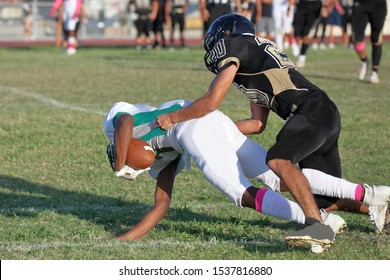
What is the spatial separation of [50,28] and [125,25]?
286 centimetres

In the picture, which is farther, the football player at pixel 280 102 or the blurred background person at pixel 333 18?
the blurred background person at pixel 333 18

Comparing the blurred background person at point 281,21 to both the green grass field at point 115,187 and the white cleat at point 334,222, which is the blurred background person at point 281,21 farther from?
the white cleat at point 334,222

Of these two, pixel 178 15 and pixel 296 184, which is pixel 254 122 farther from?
pixel 178 15

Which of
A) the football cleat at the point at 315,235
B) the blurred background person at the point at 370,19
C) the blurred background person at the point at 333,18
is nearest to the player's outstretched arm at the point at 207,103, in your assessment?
the football cleat at the point at 315,235

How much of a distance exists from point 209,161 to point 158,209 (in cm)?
78

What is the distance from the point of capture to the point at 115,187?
291 inches

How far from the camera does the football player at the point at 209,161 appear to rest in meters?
5.17

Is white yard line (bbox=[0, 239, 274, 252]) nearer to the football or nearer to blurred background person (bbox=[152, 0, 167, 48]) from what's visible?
the football

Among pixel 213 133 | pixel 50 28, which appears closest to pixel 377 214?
pixel 213 133

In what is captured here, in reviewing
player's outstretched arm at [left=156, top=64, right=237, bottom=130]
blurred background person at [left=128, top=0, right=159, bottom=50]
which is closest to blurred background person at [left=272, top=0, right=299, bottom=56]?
blurred background person at [left=128, top=0, right=159, bottom=50]

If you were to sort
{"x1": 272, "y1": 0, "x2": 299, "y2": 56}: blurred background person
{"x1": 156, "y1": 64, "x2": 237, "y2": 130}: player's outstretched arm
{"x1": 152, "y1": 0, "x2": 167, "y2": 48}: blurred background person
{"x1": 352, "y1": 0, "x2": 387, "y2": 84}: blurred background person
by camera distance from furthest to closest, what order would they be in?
{"x1": 152, "y1": 0, "x2": 167, "y2": 48}: blurred background person
{"x1": 272, "y1": 0, "x2": 299, "y2": 56}: blurred background person
{"x1": 352, "y1": 0, "x2": 387, "y2": 84}: blurred background person
{"x1": 156, "y1": 64, "x2": 237, "y2": 130}: player's outstretched arm

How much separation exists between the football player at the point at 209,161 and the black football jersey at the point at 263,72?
270mm

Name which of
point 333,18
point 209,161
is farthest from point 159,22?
point 209,161

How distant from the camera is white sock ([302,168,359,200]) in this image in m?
5.43
